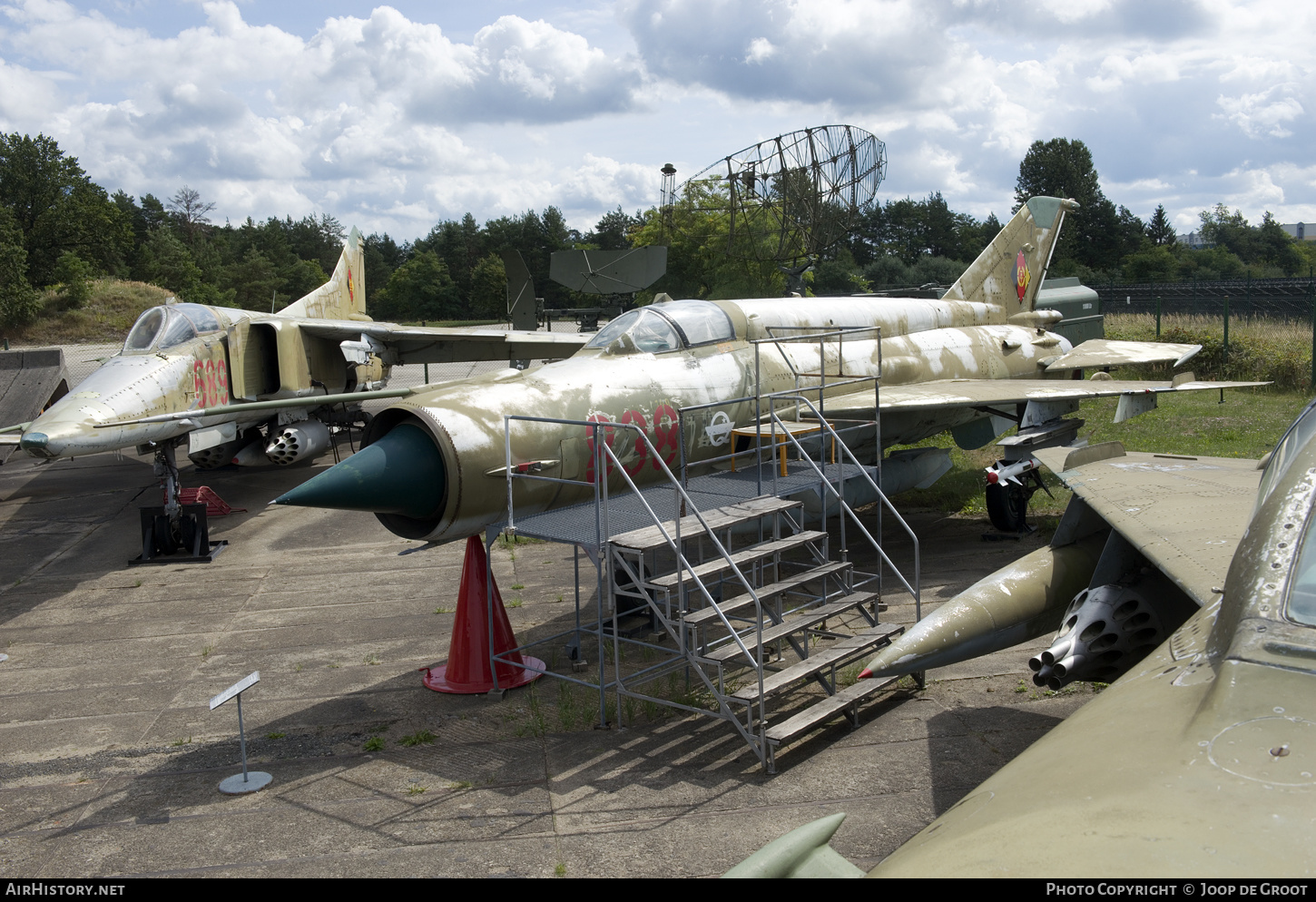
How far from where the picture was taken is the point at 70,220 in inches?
2208

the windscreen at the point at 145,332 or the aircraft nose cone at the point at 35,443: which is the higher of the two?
the windscreen at the point at 145,332

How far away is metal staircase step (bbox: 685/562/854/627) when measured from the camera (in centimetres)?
682

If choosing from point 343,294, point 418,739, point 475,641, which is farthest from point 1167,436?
point 343,294

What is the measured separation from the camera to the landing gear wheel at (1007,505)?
469 inches

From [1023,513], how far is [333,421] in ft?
42.0

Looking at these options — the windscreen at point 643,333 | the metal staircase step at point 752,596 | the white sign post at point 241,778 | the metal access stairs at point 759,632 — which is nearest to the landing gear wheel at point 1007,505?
the metal access stairs at point 759,632

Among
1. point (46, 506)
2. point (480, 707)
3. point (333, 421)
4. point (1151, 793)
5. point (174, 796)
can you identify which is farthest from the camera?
point (333, 421)

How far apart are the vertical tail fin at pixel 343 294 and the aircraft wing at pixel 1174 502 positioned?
1609 cm

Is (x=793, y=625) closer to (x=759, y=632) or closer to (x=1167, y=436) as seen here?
(x=759, y=632)

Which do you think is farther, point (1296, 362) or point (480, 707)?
point (1296, 362)

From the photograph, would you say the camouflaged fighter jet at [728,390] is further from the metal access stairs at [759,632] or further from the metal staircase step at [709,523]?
the metal access stairs at [759,632]

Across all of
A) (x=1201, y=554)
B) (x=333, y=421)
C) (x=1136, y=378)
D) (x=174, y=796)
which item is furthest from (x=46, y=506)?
(x=1136, y=378)
